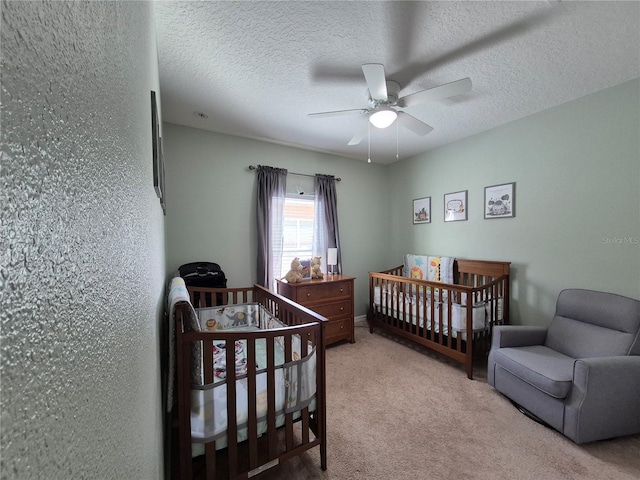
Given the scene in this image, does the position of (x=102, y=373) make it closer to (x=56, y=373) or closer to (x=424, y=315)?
(x=56, y=373)

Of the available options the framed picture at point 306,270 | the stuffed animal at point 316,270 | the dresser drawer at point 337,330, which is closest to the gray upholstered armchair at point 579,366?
the dresser drawer at point 337,330

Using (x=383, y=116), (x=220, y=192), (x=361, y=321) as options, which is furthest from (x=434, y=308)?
(x=220, y=192)

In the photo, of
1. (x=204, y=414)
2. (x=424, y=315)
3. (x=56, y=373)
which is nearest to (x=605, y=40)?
Answer: (x=424, y=315)

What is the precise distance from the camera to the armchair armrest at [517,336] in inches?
85.1

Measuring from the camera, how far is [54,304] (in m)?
0.21

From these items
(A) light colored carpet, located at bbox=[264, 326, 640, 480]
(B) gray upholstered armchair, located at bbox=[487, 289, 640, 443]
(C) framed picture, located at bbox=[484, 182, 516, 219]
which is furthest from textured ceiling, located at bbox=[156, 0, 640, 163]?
(A) light colored carpet, located at bbox=[264, 326, 640, 480]

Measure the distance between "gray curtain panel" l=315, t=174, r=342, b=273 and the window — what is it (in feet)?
0.38

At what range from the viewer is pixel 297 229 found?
3564 mm

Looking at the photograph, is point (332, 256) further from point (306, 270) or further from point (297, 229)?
point (297, 229)

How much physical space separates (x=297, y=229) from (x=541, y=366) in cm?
270

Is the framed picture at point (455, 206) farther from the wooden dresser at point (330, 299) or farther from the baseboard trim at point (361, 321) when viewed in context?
the baseboard trim at point (361, 321)

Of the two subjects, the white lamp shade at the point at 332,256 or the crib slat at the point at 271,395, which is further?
the white lamp shade at the point at 332,256

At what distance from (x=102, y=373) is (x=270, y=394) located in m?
1.16

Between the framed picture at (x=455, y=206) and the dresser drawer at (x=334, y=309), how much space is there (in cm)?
169
